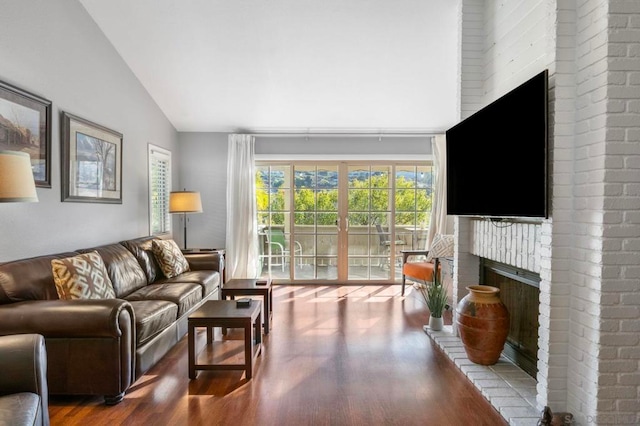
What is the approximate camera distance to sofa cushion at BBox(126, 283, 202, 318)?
323 cm

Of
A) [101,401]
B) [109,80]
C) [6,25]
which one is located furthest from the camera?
[109,80]

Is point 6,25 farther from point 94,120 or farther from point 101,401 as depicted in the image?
point 101,401

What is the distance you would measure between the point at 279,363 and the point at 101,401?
118 centimetres

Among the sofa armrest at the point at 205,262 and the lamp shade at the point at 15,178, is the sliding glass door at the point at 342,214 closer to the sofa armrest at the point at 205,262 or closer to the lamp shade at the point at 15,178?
the sofa armrest at the point at 205,262

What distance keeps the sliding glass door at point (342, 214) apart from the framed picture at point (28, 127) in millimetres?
3038

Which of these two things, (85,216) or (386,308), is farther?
(386,308)

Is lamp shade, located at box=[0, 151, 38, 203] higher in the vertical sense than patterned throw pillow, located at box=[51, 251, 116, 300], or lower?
higher

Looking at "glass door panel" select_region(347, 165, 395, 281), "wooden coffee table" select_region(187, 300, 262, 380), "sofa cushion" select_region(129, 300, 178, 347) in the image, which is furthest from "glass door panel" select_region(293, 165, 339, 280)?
"wooden coffee table" select_region(187, 300, 262, 380)

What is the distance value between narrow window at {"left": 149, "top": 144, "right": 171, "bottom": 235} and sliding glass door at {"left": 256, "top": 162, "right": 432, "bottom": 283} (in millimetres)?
1294

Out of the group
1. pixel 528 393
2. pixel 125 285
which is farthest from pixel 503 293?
pixel 125 285

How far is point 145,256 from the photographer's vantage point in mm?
3982

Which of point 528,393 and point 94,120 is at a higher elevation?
point 94,120

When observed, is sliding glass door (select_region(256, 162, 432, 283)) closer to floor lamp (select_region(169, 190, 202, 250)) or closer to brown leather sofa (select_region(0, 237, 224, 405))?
floor lamp (select_region(169, 190, 202, 250))

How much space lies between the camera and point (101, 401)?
2.34 meters
